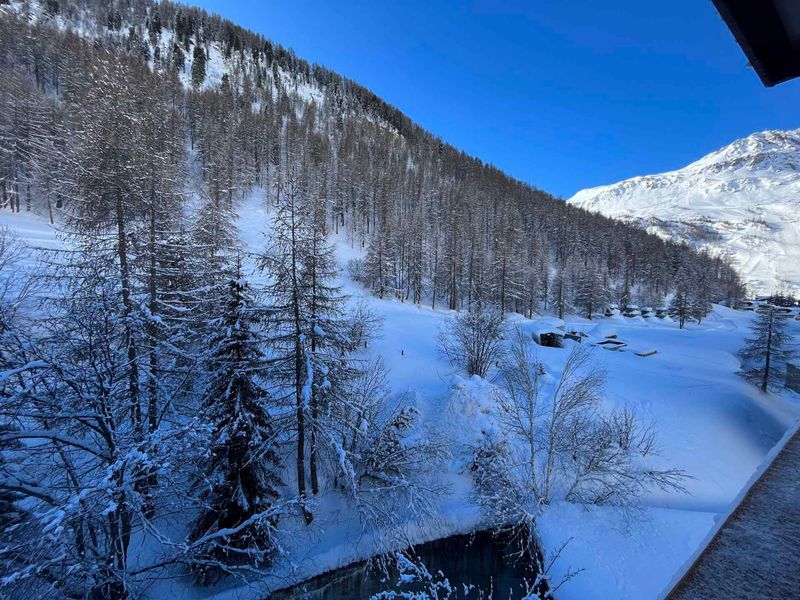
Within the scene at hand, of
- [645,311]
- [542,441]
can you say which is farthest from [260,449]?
[645,311]

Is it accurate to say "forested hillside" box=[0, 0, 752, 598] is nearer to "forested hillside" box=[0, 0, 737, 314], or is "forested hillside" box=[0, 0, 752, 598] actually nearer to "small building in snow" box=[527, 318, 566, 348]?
"forested hillside" box=[0, 0, 737, 314]

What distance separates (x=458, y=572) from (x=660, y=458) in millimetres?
13209

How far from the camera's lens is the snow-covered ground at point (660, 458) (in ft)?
39.8

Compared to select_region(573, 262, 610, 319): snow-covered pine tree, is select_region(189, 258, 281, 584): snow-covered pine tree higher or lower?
lower

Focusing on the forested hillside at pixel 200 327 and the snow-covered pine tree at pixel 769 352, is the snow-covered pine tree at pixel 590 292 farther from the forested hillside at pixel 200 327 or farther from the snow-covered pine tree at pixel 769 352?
the snow-covered pine tree at pixel 769 352

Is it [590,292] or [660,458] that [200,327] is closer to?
[660,458]

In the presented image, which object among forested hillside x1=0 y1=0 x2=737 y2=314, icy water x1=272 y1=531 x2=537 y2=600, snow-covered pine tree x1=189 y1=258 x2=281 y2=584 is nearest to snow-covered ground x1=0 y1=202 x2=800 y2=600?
icy water x1=272 y1=531 x2=537 y2=600

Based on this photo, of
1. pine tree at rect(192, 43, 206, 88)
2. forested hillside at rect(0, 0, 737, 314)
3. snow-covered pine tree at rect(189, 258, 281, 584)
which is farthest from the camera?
pine tree at rect(192, 43, 206, 88)

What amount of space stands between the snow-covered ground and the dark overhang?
5261 mm

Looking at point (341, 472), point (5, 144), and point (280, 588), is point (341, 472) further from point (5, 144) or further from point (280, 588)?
point (5, 144)

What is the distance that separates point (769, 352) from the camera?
26406 mm

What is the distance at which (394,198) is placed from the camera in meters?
72.7

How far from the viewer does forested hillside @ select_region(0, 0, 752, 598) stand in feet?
22.0

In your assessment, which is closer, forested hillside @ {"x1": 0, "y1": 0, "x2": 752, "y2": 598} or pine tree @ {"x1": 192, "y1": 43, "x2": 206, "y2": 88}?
forested hillside @ {"x1": 0, "y1": 0, "x2": 752, "y2": 598}
